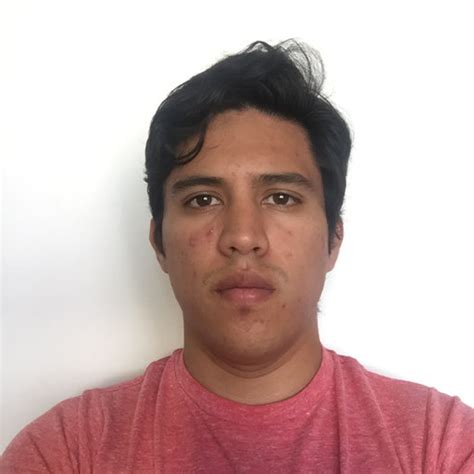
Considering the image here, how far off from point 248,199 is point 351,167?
1.41 feet

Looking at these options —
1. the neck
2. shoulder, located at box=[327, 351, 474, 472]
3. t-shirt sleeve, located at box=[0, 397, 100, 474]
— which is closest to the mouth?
the neck

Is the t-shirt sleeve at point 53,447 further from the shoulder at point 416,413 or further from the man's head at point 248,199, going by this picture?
the shoulder at point 416,413

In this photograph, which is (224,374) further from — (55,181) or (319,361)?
(55,181)

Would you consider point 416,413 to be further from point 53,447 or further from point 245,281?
point 53,447

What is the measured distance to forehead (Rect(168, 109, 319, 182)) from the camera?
41.3 inches

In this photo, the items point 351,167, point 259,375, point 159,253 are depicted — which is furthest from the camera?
point 351,167

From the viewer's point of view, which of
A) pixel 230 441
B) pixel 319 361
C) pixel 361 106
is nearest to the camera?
pixel 230 441

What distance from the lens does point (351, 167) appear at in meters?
1.37

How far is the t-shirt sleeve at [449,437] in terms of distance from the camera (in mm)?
984

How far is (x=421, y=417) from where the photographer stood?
1056mm

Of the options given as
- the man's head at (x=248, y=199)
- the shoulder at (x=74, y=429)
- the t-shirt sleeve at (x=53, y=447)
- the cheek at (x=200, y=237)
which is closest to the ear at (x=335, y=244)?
the man's head at (x=248, y=199)

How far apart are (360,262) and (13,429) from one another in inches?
37.5

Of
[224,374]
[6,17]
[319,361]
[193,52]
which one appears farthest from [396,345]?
[6,17]

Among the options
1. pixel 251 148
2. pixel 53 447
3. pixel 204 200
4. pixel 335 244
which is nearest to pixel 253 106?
pixel 251 148
